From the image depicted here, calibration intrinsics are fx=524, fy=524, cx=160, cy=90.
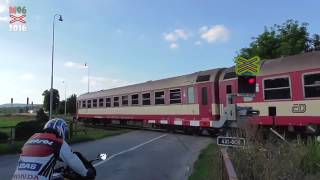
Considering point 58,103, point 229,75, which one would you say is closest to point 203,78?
point 229,75

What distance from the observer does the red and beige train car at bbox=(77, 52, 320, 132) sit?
1930 centimetres

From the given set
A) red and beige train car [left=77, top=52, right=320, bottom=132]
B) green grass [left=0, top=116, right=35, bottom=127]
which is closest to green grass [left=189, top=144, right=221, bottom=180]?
red and beige train car [left=77, top=52, right=320, bottom=132]

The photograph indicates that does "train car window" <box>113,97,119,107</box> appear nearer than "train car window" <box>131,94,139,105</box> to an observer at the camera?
No

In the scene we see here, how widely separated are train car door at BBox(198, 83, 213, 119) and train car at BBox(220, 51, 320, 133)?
3.63 metres

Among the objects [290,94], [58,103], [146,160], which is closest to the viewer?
[146,160]

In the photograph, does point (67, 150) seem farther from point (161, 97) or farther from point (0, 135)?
point (161, 97)

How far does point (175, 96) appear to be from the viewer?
29.8m

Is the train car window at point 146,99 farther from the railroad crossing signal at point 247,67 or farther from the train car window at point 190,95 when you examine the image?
the railroad crossing signal at point 247,67

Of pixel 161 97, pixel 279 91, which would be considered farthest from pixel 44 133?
pixel 161 97

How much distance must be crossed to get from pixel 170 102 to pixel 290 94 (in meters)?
11.1

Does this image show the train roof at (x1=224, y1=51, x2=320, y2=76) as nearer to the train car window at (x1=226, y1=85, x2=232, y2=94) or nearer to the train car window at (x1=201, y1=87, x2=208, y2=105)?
the train car window at (x1=226, y1=85, x2=232, y2=94)

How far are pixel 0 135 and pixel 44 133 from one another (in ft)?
66.5

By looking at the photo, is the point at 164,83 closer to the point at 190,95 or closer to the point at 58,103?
the point at 190,95

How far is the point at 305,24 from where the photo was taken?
41.5 m
